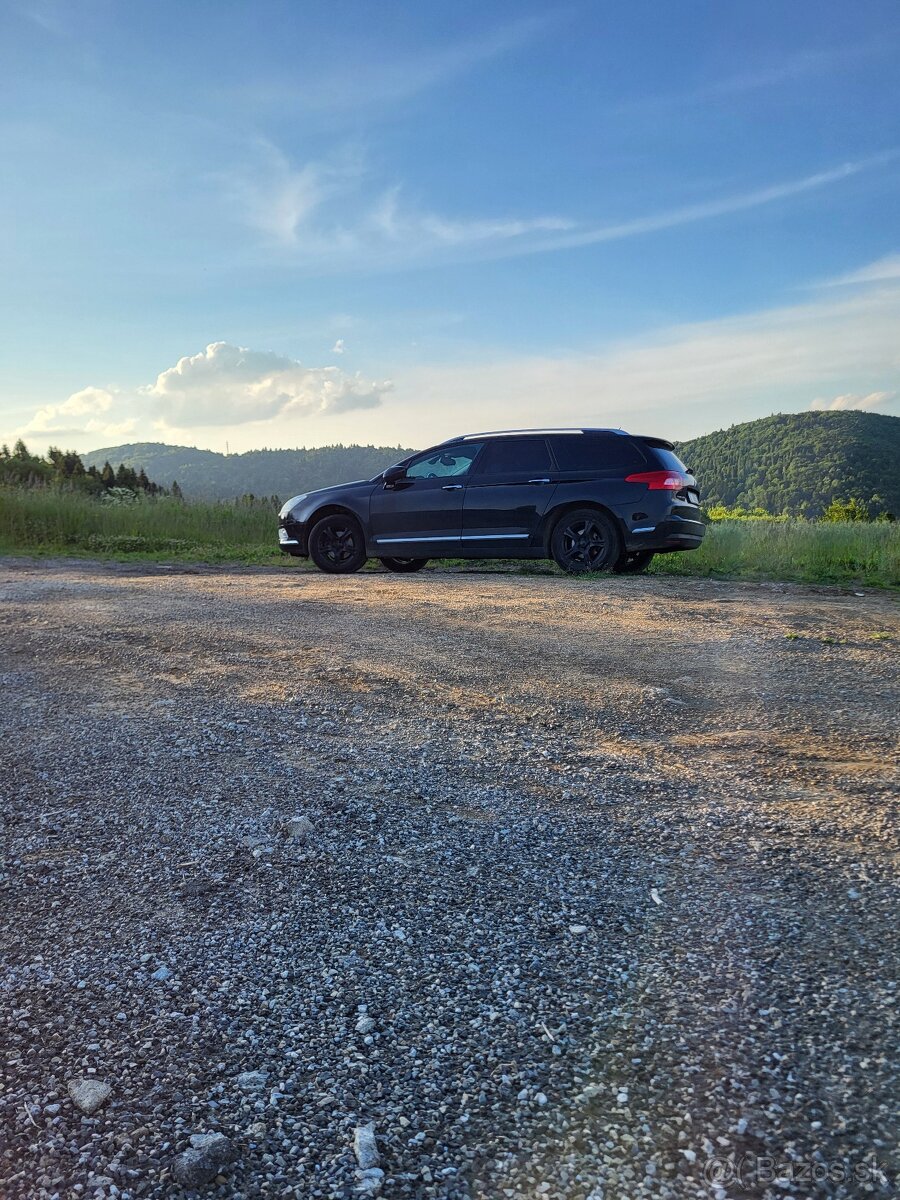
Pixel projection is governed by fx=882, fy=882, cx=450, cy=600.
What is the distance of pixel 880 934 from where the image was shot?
229 centimetres

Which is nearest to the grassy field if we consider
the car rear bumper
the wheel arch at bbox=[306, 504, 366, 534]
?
the car rear bumper

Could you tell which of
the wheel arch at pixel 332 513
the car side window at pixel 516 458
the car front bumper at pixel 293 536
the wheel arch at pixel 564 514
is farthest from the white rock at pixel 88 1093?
the car front bumper at pixel 293 536

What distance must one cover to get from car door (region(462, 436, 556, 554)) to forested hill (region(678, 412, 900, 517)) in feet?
249

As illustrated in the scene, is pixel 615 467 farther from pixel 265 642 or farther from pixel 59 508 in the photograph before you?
pixel 59 508

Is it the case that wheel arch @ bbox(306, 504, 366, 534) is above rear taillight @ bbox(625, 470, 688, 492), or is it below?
below

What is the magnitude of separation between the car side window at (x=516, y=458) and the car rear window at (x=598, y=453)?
7.3 inches

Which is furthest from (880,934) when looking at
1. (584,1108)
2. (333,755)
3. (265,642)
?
(265,642)

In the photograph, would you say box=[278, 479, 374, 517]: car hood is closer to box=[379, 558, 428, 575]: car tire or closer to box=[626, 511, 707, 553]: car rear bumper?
box=[379, 558, 428, 575]: car tire

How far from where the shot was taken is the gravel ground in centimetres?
165

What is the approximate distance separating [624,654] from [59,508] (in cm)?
1514

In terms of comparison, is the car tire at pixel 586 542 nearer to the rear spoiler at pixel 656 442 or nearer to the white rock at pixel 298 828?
the rear spoiler at pixel 656 442

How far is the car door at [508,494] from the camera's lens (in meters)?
10.6

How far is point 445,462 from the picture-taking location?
36.4ft

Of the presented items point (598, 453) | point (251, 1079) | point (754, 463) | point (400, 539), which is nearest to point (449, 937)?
point (251, 1079)
